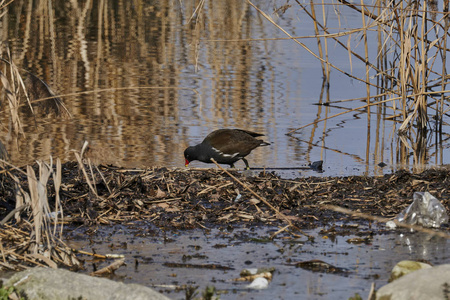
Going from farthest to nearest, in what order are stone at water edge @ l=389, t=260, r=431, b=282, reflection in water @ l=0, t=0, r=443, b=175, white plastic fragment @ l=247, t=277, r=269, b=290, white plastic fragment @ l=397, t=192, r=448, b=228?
reflection in water @ l=0, t=0, r=443, b=175 < white plastic fragment @ l=397, t=192, r=448, b=228 < stone at water edge @ l=389, t=260, r=431, b=282 < white plastic fragment @ l=247, t=277, r=269, b=290

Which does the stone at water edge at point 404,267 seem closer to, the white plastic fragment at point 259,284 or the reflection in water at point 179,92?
the white plastic fragment at point 259,284

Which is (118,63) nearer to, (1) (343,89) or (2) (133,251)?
(1) (343,89)

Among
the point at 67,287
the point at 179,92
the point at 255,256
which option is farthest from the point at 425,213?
the point at 179,92

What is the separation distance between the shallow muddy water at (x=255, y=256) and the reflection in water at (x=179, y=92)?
0.93 metres

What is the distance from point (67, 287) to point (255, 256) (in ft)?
4.34

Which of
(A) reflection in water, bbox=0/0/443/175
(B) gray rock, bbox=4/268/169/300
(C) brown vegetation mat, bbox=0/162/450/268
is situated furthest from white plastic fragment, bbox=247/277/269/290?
(A) reflection in water, bbox=0/0/443/175

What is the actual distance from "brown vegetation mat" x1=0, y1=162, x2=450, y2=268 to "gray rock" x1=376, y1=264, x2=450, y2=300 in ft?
4.11

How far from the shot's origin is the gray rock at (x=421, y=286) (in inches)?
146

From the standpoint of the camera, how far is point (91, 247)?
480cm

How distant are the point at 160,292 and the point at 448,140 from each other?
24.4 ft

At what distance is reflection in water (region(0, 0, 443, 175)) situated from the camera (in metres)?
9.18

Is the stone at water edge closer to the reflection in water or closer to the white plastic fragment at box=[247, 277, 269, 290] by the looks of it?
the white plastic fragment at box=[247, 277, 269, 290]

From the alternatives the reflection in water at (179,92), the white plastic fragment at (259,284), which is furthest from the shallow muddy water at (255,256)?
the reflection in water at (179,92)

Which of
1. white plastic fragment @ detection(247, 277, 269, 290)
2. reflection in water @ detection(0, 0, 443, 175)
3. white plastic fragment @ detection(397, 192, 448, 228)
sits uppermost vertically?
reflection in water @ detection(0, 0, 443, 175)
